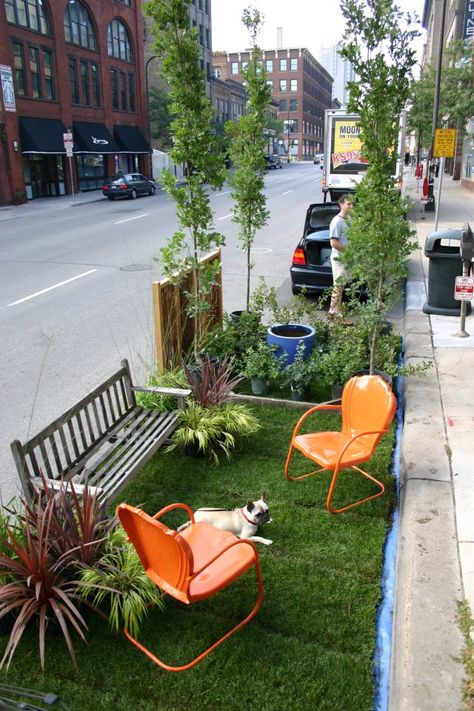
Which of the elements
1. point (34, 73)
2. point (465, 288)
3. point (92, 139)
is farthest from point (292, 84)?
point (465, 288)

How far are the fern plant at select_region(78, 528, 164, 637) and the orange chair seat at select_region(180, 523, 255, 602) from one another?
13.6 inches

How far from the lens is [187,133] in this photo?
581 cm

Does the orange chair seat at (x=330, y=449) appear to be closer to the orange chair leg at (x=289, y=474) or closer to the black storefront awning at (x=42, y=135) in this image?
the orange chair leg at (x=289, y=474)

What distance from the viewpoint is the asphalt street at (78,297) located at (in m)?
7.16

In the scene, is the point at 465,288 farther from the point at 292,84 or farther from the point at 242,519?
the point at 292,84

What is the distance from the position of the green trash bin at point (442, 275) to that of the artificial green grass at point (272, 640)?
19.9ft

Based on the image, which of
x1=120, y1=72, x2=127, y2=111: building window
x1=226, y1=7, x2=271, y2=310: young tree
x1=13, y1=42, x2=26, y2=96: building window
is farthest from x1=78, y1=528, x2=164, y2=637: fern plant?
x1=120, y1=72, x2=127, y2=111: building window

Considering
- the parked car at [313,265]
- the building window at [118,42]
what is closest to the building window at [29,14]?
the building window at [118,42]

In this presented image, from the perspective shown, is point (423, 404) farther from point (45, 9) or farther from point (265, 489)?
point (45, 9)

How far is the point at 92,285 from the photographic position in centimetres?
1274

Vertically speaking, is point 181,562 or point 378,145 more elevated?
point 378,145

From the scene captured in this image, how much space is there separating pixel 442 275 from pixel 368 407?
18.8 feet

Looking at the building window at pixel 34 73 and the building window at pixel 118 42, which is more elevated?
the building window at pixel 118 42

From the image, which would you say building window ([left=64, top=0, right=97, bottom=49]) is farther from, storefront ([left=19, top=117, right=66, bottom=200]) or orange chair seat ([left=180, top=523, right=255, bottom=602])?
orange chair seat ([left=180, top=523, right=255, bottom=602])
